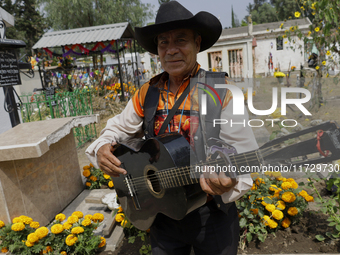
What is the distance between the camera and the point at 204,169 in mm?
1418

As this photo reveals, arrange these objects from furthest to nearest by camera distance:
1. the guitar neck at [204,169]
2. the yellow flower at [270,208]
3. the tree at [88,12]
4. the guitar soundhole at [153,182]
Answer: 1. the tree at [88,12]
2. the yellow flower at [270,208]
3. the guitar soundhole at [153,182]
4. the guitar neck at [204,169]

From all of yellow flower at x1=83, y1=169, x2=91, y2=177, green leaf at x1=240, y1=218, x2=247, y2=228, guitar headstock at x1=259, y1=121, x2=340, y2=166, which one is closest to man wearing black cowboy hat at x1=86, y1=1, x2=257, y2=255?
guitar headstock at x1=259, y1=121, x2=340, y2=166

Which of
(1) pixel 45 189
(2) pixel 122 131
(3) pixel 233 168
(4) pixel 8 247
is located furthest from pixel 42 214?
(3) pixel 233 168

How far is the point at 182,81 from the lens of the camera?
1813 millimetres

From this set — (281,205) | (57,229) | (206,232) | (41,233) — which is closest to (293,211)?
(281,205)

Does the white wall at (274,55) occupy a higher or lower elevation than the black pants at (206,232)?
higher

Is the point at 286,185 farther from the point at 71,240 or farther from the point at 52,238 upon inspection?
the point at 52,238

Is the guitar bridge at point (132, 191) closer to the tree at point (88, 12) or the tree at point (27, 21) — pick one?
the tree at point (88, 12)

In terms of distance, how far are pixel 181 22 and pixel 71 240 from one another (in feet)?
7.15

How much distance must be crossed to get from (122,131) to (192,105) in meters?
0.65

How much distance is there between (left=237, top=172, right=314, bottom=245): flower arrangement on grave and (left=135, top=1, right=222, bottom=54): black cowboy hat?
1.45 meters

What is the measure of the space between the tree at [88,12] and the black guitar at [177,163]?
900 inches

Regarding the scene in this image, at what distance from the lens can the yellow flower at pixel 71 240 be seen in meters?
2.52

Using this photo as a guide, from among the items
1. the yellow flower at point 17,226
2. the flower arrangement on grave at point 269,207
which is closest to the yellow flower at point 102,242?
the yellow flower at point 17,226
